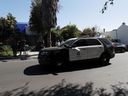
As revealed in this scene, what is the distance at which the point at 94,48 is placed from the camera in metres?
16.2

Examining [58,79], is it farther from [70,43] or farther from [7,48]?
[7,48]

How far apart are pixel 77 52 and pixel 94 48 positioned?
1.35 meters

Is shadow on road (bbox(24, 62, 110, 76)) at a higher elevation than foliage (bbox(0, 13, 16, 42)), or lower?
lower

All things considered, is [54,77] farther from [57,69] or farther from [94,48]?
[94,48]

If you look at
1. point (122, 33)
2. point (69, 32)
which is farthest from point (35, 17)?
point (122, 33)

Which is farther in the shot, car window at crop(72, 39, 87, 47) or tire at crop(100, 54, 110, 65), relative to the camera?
tire at crop(100, 54, 110, 65)

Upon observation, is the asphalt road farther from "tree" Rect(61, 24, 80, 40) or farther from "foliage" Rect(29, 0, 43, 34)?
"tree" Rect(61, 24, 80, 40)

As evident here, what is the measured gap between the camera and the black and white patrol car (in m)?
14.4

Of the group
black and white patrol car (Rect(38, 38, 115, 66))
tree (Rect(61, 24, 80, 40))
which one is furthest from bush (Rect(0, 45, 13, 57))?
tree (Rect(61, 24, 80, 40))

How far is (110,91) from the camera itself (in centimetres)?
921

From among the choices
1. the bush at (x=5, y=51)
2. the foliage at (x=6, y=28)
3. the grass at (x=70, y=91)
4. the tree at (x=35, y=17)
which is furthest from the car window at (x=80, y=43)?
the tree at (x=35, y=17)

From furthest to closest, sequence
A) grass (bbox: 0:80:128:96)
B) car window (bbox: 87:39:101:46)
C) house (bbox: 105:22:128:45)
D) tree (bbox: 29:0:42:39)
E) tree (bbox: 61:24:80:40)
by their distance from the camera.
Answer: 1. house (bbox: 105:22:128:45)
2. tree (bbox: 61:24:80:40)
3. tree (bbox: 29:0:42:39)
4. car window (bbox: 87:39:101:46)
5. grass (bbox: 0:80:128:96)

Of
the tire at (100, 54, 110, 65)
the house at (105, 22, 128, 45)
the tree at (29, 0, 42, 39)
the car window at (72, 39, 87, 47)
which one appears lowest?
the tire at (100, 54, 110, 65)

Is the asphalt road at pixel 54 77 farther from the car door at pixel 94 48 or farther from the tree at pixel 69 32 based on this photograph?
the tree at pixel 69 32
